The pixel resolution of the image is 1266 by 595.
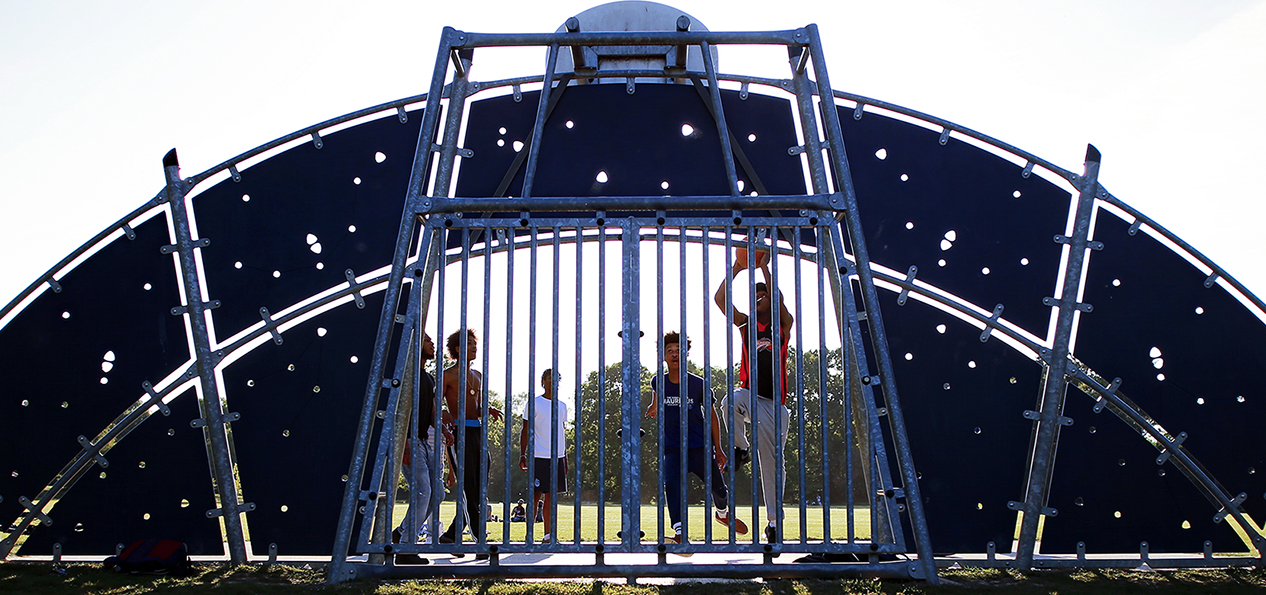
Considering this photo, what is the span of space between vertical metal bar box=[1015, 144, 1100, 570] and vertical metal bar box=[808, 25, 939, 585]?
158cm

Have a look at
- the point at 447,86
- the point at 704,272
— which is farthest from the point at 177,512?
the point at 704,272

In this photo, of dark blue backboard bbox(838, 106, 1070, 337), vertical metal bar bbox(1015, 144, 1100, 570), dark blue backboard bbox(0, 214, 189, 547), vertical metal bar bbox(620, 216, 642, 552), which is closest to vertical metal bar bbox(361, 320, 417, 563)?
vertical metal bar bbox(620, 216, 642, 552)

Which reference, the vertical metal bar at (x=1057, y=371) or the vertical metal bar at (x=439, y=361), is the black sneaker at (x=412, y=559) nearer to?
the vertical metal bar at (x=439, y=361)

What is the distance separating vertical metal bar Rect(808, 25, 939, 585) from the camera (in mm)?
4703

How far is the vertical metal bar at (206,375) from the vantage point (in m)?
6.27

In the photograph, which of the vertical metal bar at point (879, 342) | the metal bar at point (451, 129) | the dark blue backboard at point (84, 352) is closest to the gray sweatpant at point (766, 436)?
the vertical metal bar at point (879, 342)

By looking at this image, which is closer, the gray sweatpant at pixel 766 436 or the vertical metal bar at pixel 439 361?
the vertical metal bar at pixel 439 361

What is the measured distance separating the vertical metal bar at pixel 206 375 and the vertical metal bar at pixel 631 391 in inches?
123

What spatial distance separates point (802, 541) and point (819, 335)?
1.09m

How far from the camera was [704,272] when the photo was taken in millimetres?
5164

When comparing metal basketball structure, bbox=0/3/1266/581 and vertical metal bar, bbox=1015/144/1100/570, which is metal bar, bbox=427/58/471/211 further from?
vertical metal bar, bbox=1015/144/1100/570

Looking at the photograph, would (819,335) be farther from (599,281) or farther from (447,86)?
Result: (447,86)

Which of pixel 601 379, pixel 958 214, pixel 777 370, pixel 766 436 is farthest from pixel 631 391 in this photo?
pixel 958 214

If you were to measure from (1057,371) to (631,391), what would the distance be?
3.35 meters
